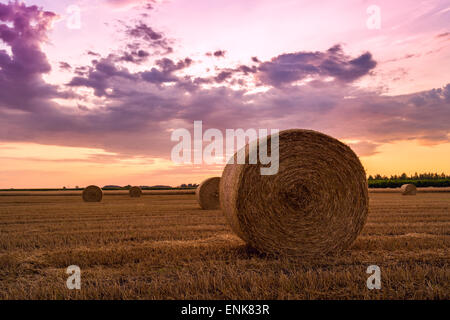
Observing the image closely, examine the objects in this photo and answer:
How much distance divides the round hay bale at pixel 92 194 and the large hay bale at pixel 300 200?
789 inches

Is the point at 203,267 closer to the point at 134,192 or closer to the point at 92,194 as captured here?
the point at 92,194

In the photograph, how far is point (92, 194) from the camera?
2491cm

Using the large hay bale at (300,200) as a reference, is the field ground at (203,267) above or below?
below

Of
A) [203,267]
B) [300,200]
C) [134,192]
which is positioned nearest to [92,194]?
[134,192]

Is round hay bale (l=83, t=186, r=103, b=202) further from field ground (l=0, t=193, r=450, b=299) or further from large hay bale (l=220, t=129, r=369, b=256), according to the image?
large hay bale (l=220, t=129, r=369, b=256)

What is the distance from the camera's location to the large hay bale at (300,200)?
6391 millimetres

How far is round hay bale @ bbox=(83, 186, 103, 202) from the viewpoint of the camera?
24656 mm

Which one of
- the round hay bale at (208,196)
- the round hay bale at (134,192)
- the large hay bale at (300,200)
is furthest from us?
the round hay bale at (134,192)

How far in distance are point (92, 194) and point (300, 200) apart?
829 inches

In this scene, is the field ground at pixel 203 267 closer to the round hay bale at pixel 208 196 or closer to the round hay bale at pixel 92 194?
the round hay bale at pixel 208 196

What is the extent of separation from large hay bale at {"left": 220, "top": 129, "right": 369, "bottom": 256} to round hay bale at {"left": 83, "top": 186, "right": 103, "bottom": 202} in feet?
65.7

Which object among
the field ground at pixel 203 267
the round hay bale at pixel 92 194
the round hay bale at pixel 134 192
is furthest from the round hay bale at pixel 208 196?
the round hay bale at pixel 134 192

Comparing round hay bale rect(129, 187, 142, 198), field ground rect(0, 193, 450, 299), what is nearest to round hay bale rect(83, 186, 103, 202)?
round hay bale rect(129, 187, 142, 198)
